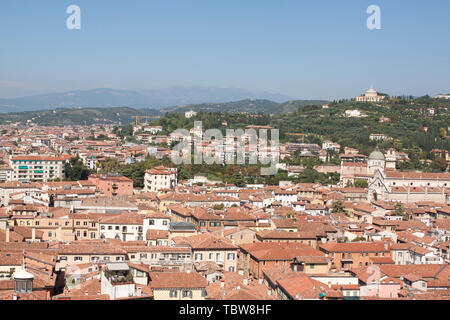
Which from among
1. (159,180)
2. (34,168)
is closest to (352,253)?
(159,180)

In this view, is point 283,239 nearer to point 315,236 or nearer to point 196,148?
point 315,236

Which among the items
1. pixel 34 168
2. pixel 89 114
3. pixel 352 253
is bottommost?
pixel 352 253

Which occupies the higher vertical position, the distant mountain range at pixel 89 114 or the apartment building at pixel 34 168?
the distant mountain range at pixel 89 114

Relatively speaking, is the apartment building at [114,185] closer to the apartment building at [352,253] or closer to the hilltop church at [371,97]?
the apartment building at [352,253]

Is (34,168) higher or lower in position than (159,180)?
higher

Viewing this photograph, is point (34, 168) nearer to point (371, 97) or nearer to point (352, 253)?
point (352, 253)

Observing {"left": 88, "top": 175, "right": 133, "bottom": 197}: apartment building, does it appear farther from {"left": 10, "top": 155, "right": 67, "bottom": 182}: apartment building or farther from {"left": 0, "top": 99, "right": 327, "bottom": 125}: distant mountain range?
{"left": 0, "top": 99, "right": 327, "bottom": 125}: distant mountain range

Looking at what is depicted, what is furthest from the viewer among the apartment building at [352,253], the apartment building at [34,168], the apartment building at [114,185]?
the apartment building at [34,168]

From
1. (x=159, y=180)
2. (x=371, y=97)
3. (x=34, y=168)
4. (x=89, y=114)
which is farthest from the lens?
(x=89, y=114)

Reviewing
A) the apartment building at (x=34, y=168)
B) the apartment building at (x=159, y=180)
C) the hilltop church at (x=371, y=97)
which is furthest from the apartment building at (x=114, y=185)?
the hilltop church at (x=371, y=97)

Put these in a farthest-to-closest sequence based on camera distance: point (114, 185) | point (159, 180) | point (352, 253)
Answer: point (159, 180), point (114, 185), point (352, 253)

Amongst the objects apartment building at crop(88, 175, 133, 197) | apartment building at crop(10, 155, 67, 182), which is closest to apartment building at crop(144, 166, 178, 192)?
apartment building at crop(88, 175, 133, 197)

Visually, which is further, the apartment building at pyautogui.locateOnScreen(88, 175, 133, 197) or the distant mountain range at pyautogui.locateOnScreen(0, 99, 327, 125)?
the distant mountain range at pyautogui.locateOnScreen(0, 99, 327, 125)
